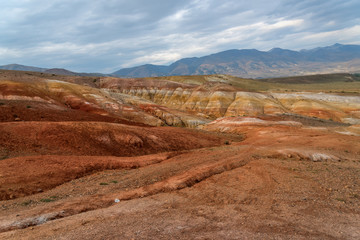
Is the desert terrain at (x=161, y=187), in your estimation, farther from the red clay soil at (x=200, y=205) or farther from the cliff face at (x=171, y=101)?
the cliff face at (x=171, y=101)

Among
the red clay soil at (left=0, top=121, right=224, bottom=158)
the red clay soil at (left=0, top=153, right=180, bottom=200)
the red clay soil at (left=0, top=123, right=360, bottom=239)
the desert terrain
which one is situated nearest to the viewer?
the red clay soil at (left=0, top=123, right=360, bottom=239)

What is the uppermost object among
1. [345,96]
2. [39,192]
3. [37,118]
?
[37,118]

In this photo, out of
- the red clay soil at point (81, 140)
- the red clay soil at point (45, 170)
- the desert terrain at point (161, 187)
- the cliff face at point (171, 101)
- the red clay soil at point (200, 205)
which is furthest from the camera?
the cliff face at point (171, 101)

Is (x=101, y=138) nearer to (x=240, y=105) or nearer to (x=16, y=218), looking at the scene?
(x=16, y=218)

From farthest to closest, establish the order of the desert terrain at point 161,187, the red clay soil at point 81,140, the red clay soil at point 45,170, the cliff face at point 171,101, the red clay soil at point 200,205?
the cliff face at point 171,101 < the red clay soil at point 81,140 < the red clay soil at point 45,170 < the desert terrain at point 161,187 < the red clay soil at point 200,205

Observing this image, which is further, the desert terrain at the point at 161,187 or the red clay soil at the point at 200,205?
the desert terrain at the point at 161,187

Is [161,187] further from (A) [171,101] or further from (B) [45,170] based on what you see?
(A) [171,101]

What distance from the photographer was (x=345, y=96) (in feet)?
254

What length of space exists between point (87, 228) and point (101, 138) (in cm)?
1745

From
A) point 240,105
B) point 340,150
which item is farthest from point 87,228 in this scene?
point 240,105

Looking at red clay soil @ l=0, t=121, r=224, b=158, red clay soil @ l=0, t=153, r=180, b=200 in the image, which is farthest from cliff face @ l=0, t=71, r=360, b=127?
red clay soil @ l=0, t=153, r=180, b=200

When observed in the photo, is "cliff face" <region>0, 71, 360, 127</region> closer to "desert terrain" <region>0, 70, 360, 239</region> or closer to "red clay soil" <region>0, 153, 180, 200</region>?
"desert terrain" <region>0, 70, 360, 239</region>

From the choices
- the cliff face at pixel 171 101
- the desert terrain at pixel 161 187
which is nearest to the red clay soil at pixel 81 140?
the desert terrain at pixel 161 187

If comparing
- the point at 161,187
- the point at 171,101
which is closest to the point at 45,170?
the point at 161,187
